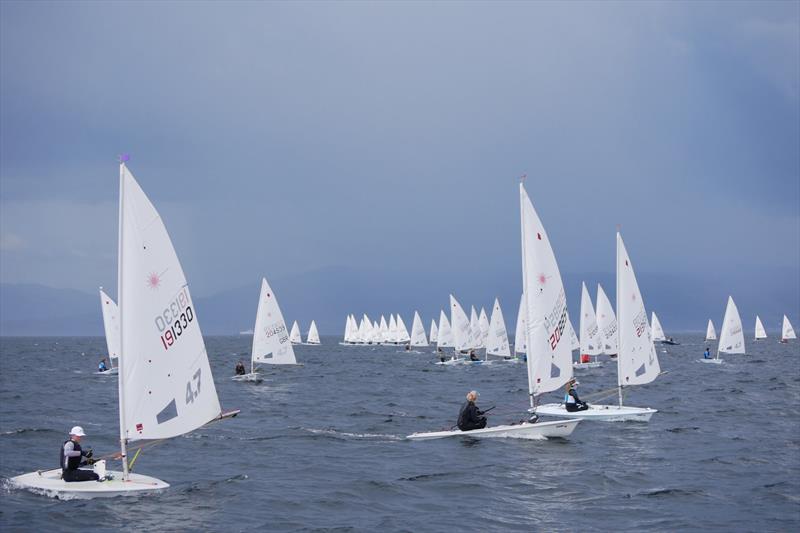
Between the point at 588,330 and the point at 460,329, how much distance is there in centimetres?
1691

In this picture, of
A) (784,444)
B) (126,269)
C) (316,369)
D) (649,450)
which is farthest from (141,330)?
(316,369)

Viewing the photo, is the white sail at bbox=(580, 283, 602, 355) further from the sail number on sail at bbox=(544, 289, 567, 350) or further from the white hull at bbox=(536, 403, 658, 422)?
the sail number on sail at bbox=(544, 289, 567, 350)

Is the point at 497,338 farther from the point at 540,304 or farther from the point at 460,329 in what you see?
the point at 540,304

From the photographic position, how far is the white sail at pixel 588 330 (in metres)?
65.4

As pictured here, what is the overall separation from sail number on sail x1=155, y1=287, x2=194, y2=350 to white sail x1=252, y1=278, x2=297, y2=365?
34.3 metres

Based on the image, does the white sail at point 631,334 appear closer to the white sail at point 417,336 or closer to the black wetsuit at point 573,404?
the black wetsuit at point 573,404

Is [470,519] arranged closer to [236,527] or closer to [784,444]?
[236,527]

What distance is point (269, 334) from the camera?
175 ft

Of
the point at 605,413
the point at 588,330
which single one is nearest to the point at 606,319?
the point at 588,330

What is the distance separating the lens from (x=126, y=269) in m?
15.7

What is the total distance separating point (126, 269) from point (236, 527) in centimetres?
520

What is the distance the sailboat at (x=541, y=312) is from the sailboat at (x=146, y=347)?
9.84 m

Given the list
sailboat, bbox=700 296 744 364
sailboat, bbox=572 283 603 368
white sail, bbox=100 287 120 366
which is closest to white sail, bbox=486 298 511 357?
sailboat, bbox=572 283 603 368

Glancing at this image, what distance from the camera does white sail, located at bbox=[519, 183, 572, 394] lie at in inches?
1003
